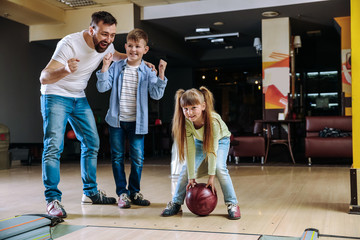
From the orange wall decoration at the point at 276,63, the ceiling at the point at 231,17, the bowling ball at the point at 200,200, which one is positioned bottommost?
the bowling ball at the point at 200,200

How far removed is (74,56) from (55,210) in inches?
42.1

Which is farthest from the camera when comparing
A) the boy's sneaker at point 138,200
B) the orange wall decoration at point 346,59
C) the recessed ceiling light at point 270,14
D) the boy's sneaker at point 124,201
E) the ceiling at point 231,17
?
the orange wall decoration at point 346,59

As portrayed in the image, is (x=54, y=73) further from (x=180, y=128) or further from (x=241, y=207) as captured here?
(x=241, y=207)

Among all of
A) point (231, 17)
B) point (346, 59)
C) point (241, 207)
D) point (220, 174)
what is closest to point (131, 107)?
point (220, 174)

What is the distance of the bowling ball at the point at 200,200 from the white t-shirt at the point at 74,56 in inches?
44.2

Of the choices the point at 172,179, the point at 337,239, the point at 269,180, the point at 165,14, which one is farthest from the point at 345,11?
the point at 337,239

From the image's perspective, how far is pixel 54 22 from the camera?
8.18m

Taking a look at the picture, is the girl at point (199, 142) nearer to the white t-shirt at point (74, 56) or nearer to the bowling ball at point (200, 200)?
the bowling ball at point (200, 200)

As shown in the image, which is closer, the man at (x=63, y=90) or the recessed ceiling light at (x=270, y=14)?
the man at (x=63, y=90)

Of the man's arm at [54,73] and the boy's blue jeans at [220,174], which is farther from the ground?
the man's arm at [54,73]

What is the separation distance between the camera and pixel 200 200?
264 centimetres

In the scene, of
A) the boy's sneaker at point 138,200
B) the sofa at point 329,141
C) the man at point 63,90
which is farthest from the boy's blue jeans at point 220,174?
the sofa at point 329,141

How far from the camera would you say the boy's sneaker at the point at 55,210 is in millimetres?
2697

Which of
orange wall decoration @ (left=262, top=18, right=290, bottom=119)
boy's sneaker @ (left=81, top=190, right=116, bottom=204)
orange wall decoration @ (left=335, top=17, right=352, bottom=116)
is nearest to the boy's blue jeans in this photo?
boy's sneaker @ (left=81, top=190, right=116, bottom=204)
